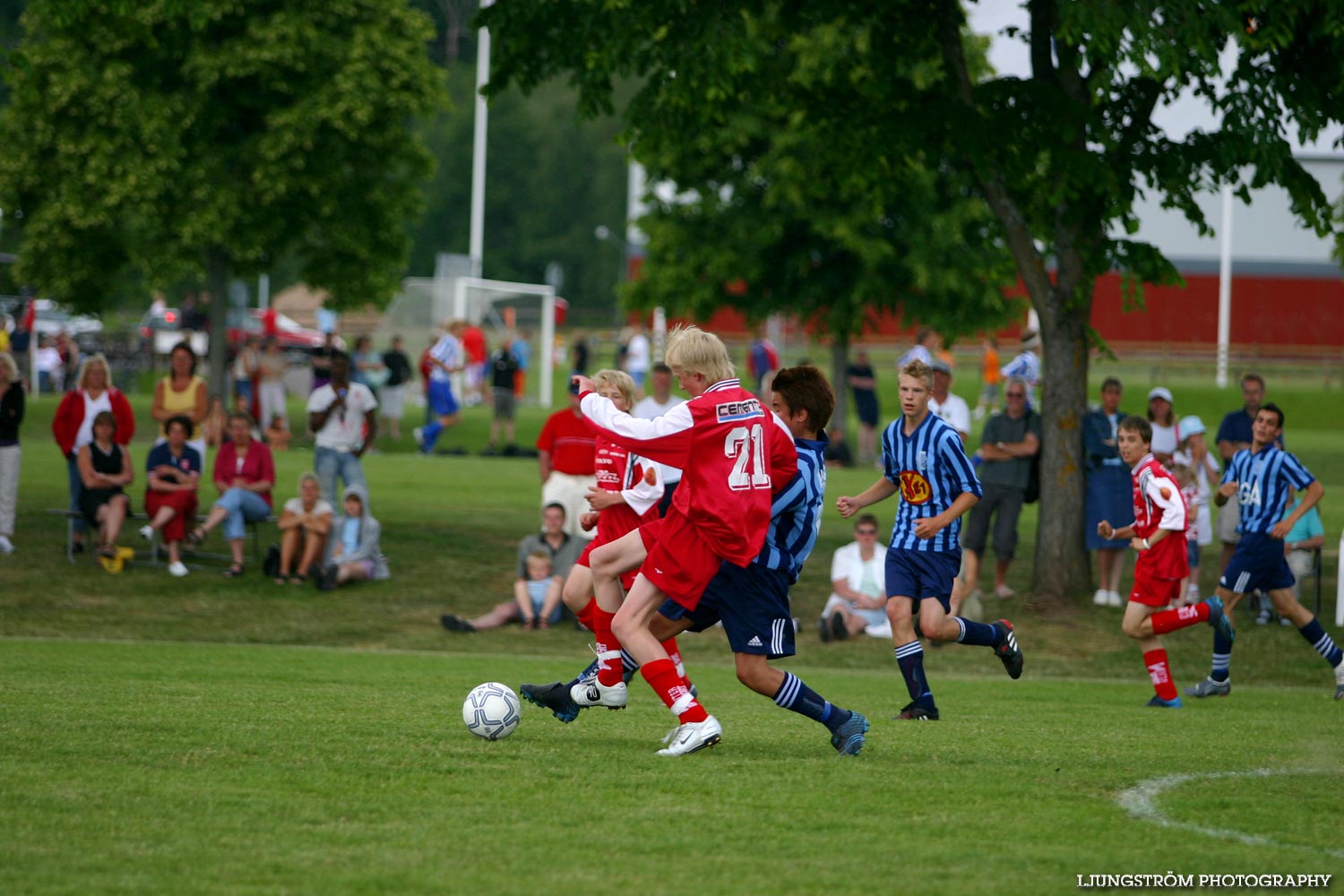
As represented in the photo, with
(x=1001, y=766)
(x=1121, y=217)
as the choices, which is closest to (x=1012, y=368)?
(x=1121, y=217)

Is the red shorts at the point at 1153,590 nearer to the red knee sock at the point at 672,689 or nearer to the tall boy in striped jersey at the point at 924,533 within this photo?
the tall boy in striped jersey at the point at 924,533

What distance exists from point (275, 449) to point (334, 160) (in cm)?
516

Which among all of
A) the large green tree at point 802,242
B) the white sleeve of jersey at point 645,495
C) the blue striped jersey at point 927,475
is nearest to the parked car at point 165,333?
the large green tree at point 802,242

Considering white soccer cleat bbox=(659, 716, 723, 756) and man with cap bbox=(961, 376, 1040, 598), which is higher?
man with cap bbox=(961, 376, 1040, 598)

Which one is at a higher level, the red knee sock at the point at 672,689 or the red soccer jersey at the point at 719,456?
the red soccer jersey at the point at 719,456

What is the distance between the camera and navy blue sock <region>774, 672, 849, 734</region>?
7.00m

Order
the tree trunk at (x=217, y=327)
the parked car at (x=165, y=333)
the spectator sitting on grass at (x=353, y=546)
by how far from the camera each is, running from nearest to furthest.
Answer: the spectator sitting on grass at (x=353, y=546), the tree trunk at (x=217, y=327), the parked car at (x=165, y=333)

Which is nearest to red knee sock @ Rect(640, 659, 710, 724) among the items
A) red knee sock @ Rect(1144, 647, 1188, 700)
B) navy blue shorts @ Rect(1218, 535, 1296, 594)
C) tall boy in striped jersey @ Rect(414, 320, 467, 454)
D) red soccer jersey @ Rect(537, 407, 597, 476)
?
red knee sock @ Rect(1144, 647, 1188, 700)

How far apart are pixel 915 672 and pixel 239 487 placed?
9756mm

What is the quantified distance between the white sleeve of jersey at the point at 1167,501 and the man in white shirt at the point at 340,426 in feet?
29.3

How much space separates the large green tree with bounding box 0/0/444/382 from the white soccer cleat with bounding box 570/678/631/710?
64.7ft

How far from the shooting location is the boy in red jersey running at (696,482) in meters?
6.73

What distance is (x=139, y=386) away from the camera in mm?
37969

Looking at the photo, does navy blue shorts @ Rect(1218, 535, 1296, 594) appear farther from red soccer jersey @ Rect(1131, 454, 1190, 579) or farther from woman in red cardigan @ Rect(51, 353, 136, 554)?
woman in red cardigan @ Rect(51, 353, 136, 554)
